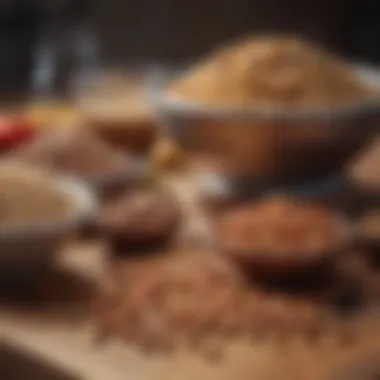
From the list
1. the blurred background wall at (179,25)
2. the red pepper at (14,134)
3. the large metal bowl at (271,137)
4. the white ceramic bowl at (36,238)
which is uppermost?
the blurred background wall at (179,25)

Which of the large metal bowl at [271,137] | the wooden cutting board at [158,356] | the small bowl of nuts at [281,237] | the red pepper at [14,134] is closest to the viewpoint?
the wooden cutting board at [158,356]

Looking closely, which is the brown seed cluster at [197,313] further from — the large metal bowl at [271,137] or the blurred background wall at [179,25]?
the blurred background wall at [179,25]

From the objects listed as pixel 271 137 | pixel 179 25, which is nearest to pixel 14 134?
pixel 271 137

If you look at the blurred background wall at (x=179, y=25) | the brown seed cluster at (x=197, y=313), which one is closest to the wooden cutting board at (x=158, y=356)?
the brown seed cluster at (x=197, y=313)

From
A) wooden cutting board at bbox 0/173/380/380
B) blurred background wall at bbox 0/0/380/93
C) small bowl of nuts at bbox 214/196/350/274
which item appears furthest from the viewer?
blurred background wall at bbox 0/0/380/93

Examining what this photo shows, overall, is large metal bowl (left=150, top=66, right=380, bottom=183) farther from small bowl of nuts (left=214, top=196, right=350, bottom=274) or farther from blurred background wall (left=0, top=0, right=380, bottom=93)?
blurred background wall (left=0, top=0, right=380, bottom=93)

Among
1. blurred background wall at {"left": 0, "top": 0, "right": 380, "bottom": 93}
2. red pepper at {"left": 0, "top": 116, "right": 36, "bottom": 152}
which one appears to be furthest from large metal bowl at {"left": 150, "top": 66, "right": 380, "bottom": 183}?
blurred background wall at {"left": 0, "top": 0, "right": 380, "bottom": 93}
